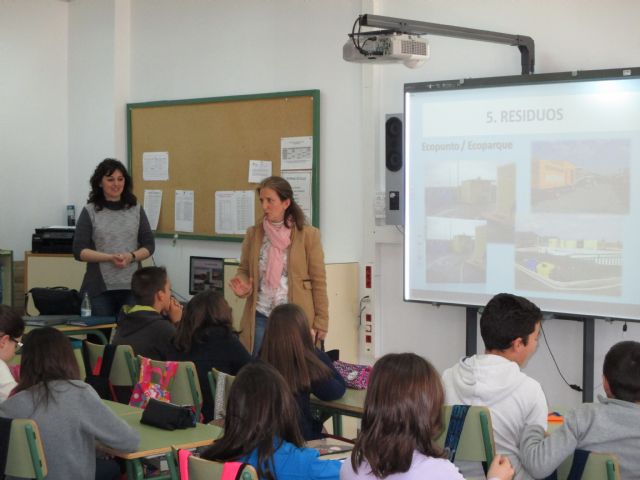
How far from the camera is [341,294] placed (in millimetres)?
6301

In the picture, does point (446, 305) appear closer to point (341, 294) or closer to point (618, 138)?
point (341, 294)

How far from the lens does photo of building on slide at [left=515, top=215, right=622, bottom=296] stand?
5.04 m

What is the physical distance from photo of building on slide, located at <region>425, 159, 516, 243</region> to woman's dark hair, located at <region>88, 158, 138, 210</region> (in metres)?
2.05

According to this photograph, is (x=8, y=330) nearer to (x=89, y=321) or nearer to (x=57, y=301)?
(x=89, y=321)

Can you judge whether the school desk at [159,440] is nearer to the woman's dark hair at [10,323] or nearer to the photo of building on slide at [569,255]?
the woman's dark hair at [10,323]

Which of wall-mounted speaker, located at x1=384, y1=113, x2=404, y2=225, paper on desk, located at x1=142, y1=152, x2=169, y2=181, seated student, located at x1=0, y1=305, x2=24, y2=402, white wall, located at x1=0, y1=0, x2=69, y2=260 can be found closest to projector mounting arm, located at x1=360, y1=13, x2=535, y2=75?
wall-mounted speaker, located at x1=384, y1=113, x2=404, y2=225

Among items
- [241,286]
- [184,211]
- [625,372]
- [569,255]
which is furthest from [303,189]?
[625,372]

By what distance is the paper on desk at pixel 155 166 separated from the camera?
25.4ft

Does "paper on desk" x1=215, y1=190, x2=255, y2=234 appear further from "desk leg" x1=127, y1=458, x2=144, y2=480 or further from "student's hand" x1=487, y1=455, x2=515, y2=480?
"student's hand" x1=487, y1=455, x2=515, y2=480

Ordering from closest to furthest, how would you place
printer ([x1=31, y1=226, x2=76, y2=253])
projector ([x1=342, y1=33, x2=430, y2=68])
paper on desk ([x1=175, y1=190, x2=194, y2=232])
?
projector ([x1=342, y1=33, x2=430, y2=68]), paper on desk ([x1=175, y1=190, x2=194, y2=232]), printer ([x1=31, y1=226, x2=76, y2=253])

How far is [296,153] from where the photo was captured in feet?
22.1

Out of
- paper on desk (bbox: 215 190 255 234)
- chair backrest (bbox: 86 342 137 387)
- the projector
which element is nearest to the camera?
chair backrest (bbox: 86 342 137 387)

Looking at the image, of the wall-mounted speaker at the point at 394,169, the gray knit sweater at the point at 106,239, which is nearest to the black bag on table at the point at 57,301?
the gray knit sweater at the point at 106,239

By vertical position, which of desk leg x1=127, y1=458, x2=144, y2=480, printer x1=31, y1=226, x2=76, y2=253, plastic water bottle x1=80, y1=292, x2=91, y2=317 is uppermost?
printer x1=31, y1=226, x2=76, y2=253
